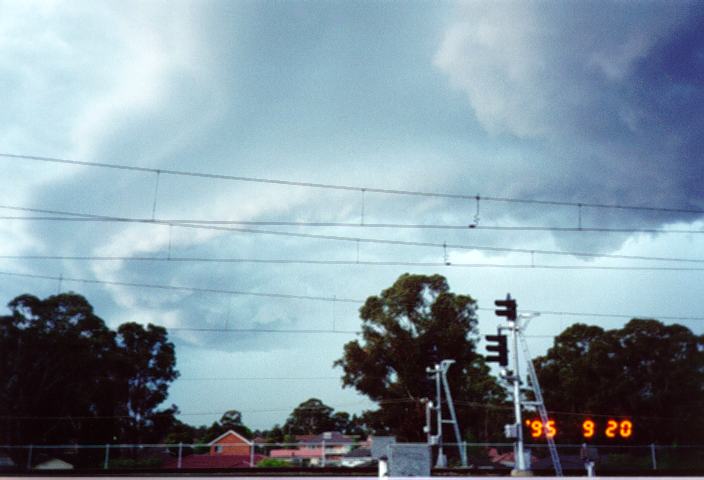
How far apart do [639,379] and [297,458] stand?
22.0m

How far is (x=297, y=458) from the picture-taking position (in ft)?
113

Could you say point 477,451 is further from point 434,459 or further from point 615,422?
point 615,422

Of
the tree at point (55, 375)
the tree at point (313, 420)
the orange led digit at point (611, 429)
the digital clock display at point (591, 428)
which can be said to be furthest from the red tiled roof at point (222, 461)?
the tree at point (313, 420)

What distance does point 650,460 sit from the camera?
3312cm

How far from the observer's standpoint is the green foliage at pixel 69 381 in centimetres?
2917

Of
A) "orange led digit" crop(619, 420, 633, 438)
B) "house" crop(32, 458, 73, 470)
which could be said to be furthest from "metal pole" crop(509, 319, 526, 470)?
"house" crop(32, 458, 73, 470)

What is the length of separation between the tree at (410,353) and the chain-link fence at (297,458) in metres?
2.42

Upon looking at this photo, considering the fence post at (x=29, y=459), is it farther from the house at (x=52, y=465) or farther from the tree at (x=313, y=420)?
the tree at (x=313, y=420)

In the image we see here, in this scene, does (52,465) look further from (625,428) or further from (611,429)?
(625,428)

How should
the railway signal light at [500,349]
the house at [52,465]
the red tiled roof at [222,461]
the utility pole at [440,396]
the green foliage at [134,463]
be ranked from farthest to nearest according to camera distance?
the red tiled roof at [222,461] < the utility pole at [440,396] < the house at [52,465] < the green foliage at [134,463] < the railway signal light at [500,349]

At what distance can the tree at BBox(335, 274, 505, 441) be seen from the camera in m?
35.6

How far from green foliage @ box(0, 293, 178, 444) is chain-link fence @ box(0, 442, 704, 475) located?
1.80 m

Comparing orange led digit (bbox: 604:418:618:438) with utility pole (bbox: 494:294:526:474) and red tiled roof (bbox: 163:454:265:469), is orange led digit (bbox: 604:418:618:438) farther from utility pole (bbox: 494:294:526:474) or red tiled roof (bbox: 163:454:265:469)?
red tiled roof (bbox: 163:454:265:469)

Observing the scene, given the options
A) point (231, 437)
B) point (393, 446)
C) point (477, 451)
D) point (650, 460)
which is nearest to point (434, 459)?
point (477, 451)
